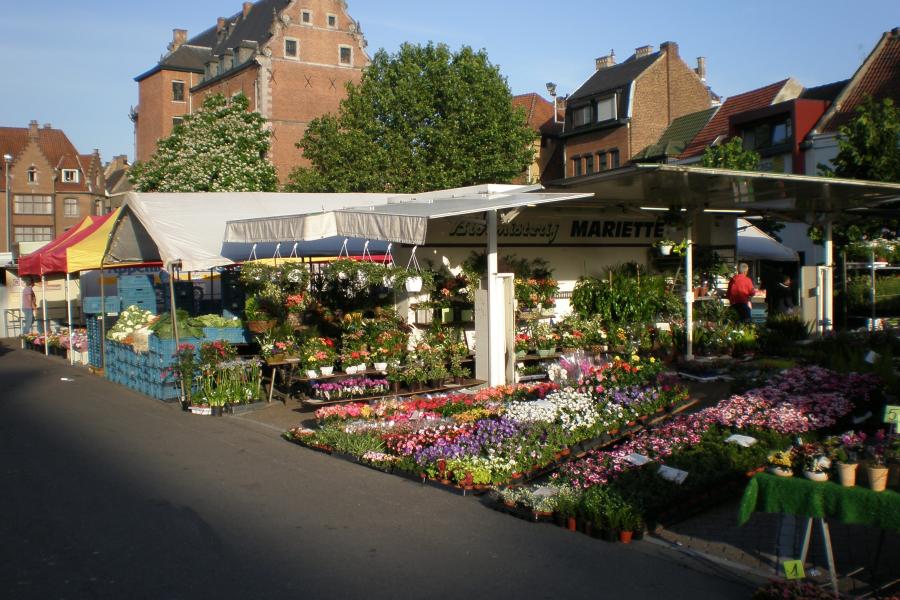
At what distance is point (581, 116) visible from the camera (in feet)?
164

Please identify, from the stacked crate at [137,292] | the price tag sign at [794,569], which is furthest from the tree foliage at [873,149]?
the price tag sign at [794,569]

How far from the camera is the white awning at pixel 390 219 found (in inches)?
484

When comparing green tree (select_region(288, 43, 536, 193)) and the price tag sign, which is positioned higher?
green tree (select_region(288, 43, 536, 193))

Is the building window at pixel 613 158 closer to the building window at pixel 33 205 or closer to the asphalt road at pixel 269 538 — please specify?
the asphalt road at pixel 269 538

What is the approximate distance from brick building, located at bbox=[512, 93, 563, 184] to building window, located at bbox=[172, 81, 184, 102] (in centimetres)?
2980

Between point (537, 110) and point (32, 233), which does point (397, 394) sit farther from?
point (32, 233)

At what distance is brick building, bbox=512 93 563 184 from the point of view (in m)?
53.2

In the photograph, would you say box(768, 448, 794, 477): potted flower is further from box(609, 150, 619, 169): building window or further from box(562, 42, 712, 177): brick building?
box(609, 150, 619, 169): building window

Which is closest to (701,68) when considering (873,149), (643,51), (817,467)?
(643,51)

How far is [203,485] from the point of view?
909 cm

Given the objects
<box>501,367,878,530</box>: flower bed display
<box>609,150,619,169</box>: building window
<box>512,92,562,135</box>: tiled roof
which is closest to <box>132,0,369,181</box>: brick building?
<box>512,92,562,135</box>: tiled roof

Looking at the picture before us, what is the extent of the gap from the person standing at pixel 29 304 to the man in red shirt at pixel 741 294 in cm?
2351

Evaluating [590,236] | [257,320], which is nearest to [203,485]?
[257,320]

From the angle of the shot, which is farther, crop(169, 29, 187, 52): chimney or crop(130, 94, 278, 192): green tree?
crop(169, 29, 187, 52): chimney
